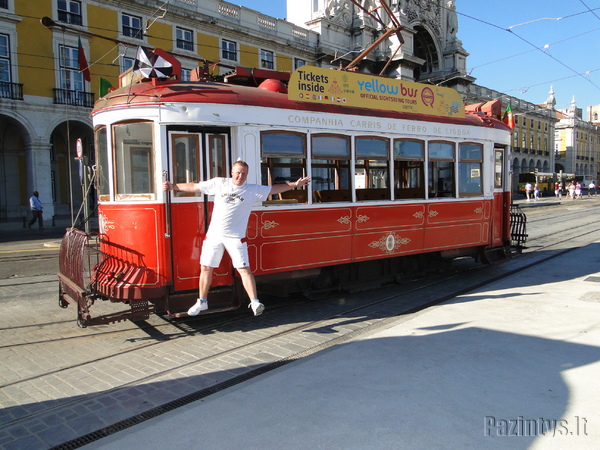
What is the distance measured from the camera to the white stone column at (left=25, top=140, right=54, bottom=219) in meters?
25.2

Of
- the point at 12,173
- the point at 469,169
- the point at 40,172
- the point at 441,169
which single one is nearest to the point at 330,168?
the point at 441,169

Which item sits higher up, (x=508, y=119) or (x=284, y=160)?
(x=508, y=119)

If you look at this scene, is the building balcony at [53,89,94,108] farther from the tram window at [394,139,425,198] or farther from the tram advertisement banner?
the tram window at [394,139,425,198]

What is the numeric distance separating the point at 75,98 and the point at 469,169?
23597 mm

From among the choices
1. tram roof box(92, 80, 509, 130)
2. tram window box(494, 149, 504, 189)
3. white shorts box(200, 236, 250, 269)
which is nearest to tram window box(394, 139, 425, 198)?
tram roof box(92, 80, 509, 130)

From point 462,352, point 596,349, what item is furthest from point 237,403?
point 596,349

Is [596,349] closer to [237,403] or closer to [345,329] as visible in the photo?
[345,329]

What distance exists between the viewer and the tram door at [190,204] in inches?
239

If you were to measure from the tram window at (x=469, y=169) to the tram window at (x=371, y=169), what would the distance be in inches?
79.5

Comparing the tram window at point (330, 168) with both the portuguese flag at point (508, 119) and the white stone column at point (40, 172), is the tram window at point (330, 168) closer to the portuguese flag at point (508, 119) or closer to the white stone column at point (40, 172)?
the portuguese flag at point (508, 119)

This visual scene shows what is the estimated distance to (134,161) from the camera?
6113mm

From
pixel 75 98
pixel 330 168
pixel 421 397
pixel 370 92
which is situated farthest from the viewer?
pixel 75 98

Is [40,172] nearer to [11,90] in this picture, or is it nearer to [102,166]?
[11,90]

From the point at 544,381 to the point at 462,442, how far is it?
1.45 metres
